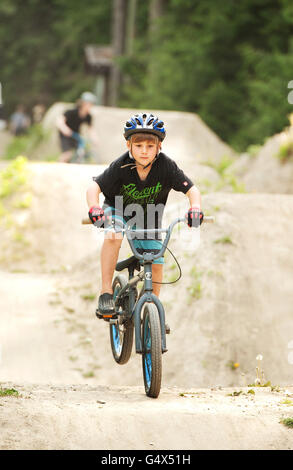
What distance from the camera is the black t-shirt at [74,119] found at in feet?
50.8

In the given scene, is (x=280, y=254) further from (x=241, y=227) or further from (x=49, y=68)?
(x=49, y=68)

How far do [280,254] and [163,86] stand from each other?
17696mm

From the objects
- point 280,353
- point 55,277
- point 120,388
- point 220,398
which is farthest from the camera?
point 55,277

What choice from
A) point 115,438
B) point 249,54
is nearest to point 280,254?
point 115,438

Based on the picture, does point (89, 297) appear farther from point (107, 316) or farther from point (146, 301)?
point (146, 301)

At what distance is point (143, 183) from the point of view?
5.57 meters

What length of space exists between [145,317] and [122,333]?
893 millimetres

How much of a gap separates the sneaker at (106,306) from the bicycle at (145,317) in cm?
4

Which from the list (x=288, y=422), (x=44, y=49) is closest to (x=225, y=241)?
(x=288, y=422)

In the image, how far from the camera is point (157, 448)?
427 centimetres
